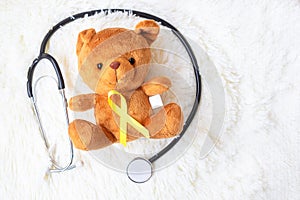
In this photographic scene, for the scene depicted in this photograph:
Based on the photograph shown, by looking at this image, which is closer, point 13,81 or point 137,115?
point 137,115

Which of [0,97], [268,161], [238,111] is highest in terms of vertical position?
[0,97]

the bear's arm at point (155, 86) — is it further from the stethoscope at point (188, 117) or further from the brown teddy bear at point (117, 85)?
the stethoscope at point (188, 117)

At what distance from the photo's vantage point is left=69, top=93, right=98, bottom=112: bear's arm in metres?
0.73

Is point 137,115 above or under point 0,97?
under

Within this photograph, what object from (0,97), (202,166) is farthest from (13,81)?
(202,166)

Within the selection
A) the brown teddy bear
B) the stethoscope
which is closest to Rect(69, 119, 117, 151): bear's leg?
the brown teddy bear

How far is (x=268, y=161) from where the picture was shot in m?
0.76

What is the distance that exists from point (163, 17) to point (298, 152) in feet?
1.31

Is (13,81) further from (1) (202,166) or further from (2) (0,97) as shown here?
(1) (202,166)

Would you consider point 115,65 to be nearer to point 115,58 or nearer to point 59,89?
point 115,58

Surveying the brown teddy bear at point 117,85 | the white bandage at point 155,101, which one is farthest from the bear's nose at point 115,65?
the white bandage at point 155,101

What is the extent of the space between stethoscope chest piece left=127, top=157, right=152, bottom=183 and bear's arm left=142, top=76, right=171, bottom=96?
138mm

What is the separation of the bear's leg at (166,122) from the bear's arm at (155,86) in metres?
0.03

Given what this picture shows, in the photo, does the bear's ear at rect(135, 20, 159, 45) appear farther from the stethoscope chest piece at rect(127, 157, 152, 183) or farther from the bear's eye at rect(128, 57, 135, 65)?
the stethoscope chest piece at rect(127, 157, 152, 183)
